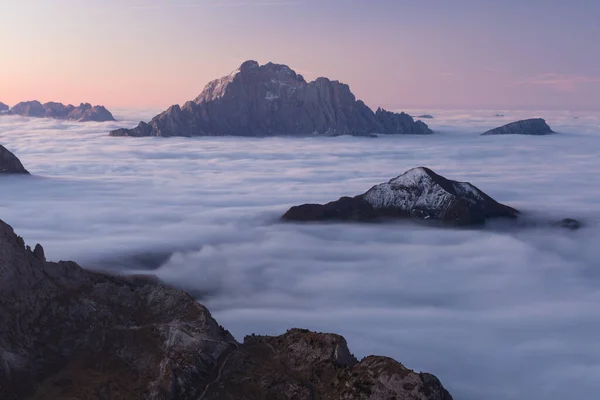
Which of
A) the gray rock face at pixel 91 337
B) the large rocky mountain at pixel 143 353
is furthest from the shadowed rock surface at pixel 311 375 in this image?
the gray rock face at pixel 91 337

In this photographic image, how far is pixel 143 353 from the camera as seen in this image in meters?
70.6

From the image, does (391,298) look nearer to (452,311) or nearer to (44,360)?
(452,311)

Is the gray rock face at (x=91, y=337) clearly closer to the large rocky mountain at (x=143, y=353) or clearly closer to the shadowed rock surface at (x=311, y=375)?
the large rocky mountain at (x=143, y=353)

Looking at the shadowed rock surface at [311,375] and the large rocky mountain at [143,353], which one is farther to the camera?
the large rocky mountain at [143,353]

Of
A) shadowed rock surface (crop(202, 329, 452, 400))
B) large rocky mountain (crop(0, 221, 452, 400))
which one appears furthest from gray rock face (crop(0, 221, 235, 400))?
shadowed rock surface (crop(202, 329, 452, 400))

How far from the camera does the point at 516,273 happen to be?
16888 cm

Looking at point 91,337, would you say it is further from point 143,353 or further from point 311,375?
point 311,375

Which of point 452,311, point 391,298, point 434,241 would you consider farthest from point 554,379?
point 434,241

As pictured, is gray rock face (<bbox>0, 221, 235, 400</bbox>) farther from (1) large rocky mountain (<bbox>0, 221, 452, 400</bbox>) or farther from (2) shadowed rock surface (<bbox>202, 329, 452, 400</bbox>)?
(2) shadowed rock surface (<bbox>202, 329, 452, 400</bbox>)

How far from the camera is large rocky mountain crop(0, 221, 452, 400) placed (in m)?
65.8

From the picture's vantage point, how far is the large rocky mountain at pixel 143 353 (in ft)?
216

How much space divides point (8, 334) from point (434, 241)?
15108cm

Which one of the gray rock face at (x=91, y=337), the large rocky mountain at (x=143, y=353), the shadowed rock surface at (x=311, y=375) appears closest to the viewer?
the shadowed rock surface at (x=311, y=375)

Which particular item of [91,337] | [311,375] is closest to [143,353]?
[91,337]
